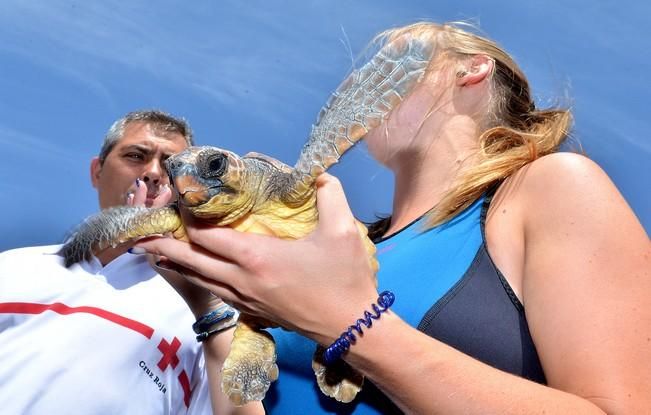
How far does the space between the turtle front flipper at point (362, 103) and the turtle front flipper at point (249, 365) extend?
24 centimetres

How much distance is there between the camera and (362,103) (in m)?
1.07

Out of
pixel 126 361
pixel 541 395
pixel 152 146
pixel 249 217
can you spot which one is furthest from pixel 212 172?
pixel 152 146

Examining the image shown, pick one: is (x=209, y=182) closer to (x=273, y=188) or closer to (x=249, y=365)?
(x=273, y=188)

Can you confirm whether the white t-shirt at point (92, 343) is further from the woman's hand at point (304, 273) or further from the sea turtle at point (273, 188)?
the woman's hand at point (304, 273)

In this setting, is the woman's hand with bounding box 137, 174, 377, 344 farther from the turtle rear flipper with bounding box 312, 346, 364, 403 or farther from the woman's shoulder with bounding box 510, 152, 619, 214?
the woman's shoulder with bounding box 510, 152, 619, 214

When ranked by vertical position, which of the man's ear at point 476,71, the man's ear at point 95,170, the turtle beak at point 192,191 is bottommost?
the man's ear at point 95,170

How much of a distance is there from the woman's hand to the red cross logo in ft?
3.67

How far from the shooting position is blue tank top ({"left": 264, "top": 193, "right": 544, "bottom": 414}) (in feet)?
3.11

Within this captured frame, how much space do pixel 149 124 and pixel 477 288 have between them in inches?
79.3

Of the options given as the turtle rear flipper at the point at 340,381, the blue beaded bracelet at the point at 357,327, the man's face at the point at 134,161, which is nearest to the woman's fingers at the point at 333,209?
the blue beaded bracelet at the point at 357,327

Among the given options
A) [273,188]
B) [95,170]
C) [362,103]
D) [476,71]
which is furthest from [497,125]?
[95,170]

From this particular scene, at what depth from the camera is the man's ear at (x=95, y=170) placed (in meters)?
2.81

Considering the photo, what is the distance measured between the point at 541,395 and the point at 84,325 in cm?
149

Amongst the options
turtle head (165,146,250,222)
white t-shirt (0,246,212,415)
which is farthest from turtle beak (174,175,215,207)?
white t-shirt (0,246,212,415)
